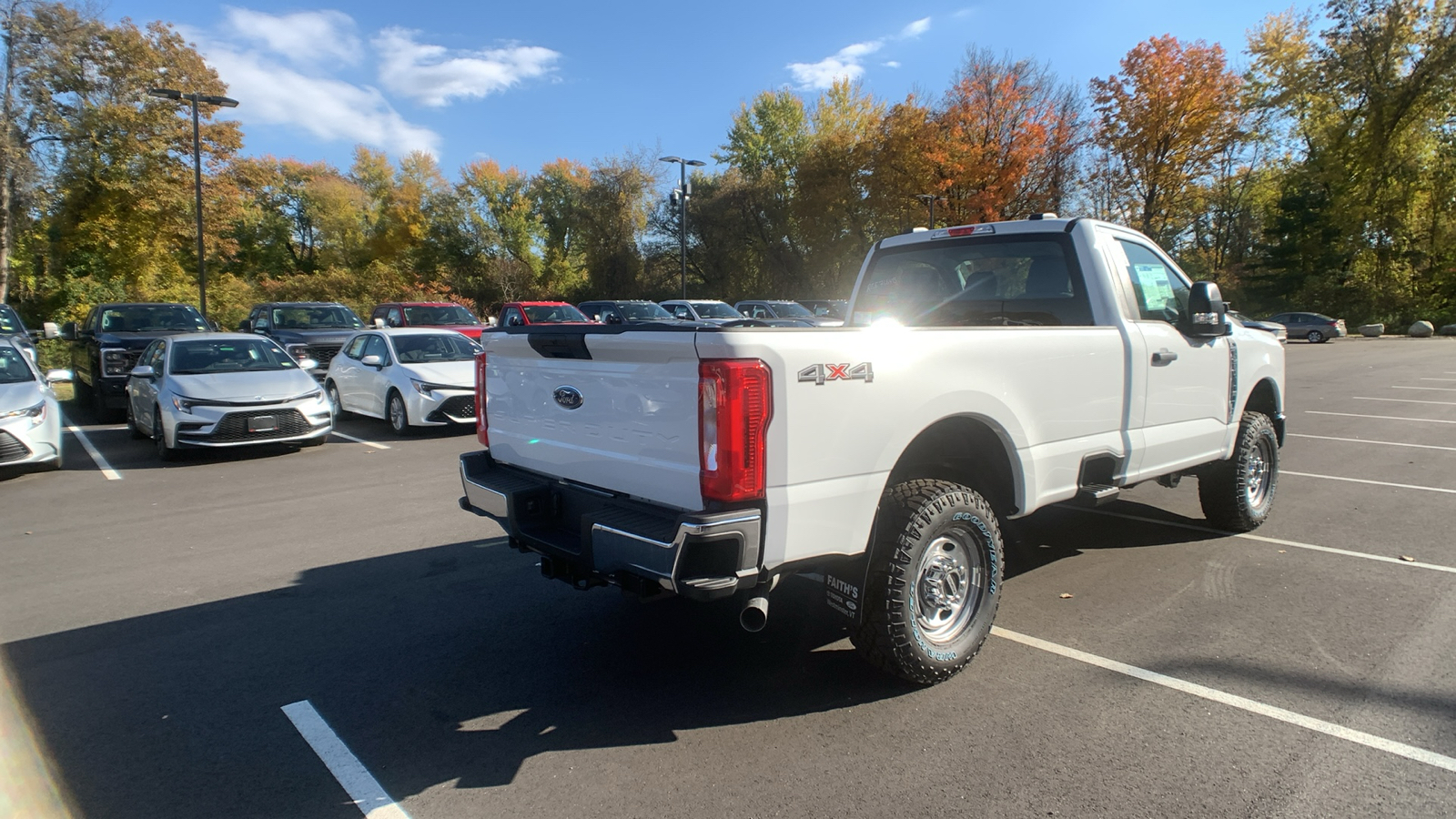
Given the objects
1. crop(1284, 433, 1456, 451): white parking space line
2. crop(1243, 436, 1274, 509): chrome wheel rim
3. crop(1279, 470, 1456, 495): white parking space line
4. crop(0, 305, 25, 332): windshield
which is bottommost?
crop(1279, 470, 1456, 495): white parking space line

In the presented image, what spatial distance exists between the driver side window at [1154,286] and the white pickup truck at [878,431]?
0.06 feet

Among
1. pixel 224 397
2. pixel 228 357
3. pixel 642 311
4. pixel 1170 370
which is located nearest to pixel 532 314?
pixel 642 311

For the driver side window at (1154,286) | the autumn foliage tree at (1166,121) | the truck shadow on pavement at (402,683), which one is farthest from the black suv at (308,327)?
the autumn foliage tree at (1166,121)

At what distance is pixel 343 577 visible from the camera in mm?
5312

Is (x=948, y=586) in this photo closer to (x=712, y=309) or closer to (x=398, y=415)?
(x=398, y=415)

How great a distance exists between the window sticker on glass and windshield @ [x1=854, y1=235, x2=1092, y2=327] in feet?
1.74

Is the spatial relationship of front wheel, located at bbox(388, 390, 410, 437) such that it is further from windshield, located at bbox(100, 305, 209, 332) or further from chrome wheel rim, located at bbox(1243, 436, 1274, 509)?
chrome wheel rim, located at bbox(1243, 436, 1274, 509)

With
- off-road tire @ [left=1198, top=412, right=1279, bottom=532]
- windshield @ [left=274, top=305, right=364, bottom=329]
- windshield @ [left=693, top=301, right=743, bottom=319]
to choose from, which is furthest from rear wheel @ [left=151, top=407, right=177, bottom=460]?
windshield @ [left=693, top=301, right=743, bottom=319]

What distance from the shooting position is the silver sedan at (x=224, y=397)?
31.2 feet

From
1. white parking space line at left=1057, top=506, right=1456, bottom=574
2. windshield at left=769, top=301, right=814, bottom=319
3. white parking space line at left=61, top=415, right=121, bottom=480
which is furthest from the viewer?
windshield at left=769, top=301, right=814, bottom=319

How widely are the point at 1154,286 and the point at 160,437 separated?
10.8 metres

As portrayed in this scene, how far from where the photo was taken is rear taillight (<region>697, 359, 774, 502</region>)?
2.87 meters

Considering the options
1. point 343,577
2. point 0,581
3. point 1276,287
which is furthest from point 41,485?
point 1276,287

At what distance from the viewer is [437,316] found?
1998 centimetres
